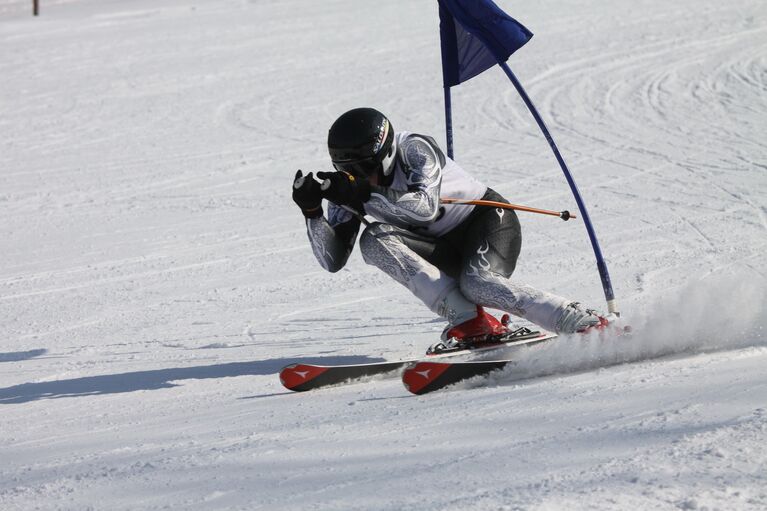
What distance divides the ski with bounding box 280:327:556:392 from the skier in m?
0.08

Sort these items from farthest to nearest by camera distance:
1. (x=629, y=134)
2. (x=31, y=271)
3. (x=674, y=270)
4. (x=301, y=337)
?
(x=629, y=134) < (x=31, y=271) < (x=674, y=270) < (x=301, y=337)

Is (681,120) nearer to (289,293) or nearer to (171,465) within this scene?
(289,293)

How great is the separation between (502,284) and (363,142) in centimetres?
100

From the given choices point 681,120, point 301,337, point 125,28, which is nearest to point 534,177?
point 681,120

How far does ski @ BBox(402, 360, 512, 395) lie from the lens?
4.63m

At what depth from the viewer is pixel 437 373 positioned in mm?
4656

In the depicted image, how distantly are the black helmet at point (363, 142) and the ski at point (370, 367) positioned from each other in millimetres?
979

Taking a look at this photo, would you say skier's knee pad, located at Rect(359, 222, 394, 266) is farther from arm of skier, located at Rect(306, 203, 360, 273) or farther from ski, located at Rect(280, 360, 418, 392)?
ski, located at Rect(280, 360, 418, 392)

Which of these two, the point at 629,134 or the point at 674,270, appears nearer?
the point at 674,270

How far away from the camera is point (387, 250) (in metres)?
5.32

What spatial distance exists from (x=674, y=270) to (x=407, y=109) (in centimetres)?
703

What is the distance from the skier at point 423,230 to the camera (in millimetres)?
5180

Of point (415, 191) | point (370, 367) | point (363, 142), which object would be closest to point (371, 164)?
point (363, 142)

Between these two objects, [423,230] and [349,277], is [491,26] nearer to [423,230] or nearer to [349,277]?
[423,230]
